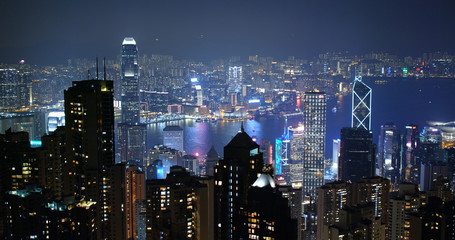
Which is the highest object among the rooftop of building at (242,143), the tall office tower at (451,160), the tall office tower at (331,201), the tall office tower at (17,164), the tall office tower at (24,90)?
the tall office tower at (24,90)

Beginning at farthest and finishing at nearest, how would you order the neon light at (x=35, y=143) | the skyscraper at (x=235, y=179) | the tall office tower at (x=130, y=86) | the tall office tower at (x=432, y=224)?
the tall office tower at (x=130, y=86), the neon light at (x=35, y=143), the tall office tower at (x=432, y=224), the skyscraper at (x=235, y=179)

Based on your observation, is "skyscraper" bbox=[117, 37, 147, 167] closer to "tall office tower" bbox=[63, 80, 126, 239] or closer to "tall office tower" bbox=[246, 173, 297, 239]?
"tall office tower" bbox=[63, 80, 126, 239]

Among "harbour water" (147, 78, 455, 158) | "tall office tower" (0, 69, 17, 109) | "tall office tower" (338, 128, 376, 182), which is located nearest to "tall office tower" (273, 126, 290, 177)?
"harbour water" (147, 78, 455, 158)

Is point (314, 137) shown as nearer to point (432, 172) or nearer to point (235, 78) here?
point (432, 172)

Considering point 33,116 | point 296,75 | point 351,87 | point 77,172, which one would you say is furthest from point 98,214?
point 351,87

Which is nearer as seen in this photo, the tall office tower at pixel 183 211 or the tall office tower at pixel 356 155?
the tall office tower at pixel 183 211

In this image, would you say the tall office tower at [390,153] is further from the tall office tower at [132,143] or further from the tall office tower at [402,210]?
the tall office tower at [132,143]

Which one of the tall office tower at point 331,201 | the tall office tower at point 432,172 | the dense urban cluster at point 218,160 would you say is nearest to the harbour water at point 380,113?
the dense urban cluster at point 218,160

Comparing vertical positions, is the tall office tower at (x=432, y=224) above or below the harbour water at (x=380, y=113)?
below
